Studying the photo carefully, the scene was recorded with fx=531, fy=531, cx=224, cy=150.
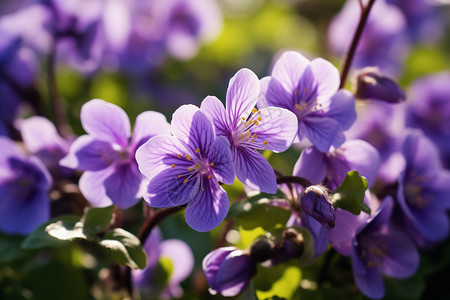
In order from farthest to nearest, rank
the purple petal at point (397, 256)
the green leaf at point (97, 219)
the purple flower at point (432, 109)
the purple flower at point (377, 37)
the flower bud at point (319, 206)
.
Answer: the purple flower at point (377, 37) → the purple flower at point (432, 109) → the purple petal at point (397, 256) → the green leaf at point (97, 219) → the flower bud at point (319, 206)

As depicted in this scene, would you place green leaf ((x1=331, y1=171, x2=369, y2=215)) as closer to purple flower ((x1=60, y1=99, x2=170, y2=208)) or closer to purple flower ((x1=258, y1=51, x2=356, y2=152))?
purple flower ((x1=258, y1=51, x2=356, y2=152))

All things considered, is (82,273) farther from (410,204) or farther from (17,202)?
(410,204)

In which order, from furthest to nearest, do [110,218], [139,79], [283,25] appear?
[283,25] < [139,79] < [110,218]

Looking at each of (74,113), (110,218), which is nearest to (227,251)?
(110,218)

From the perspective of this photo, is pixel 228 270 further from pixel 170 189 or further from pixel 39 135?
pixel 39 135

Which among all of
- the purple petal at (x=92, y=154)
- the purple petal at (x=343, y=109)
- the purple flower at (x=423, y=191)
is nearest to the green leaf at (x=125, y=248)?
the purple petal at (x=92, y=154)

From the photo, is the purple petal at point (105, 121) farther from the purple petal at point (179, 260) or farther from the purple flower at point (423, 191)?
the purple flower at point (423, 191)
